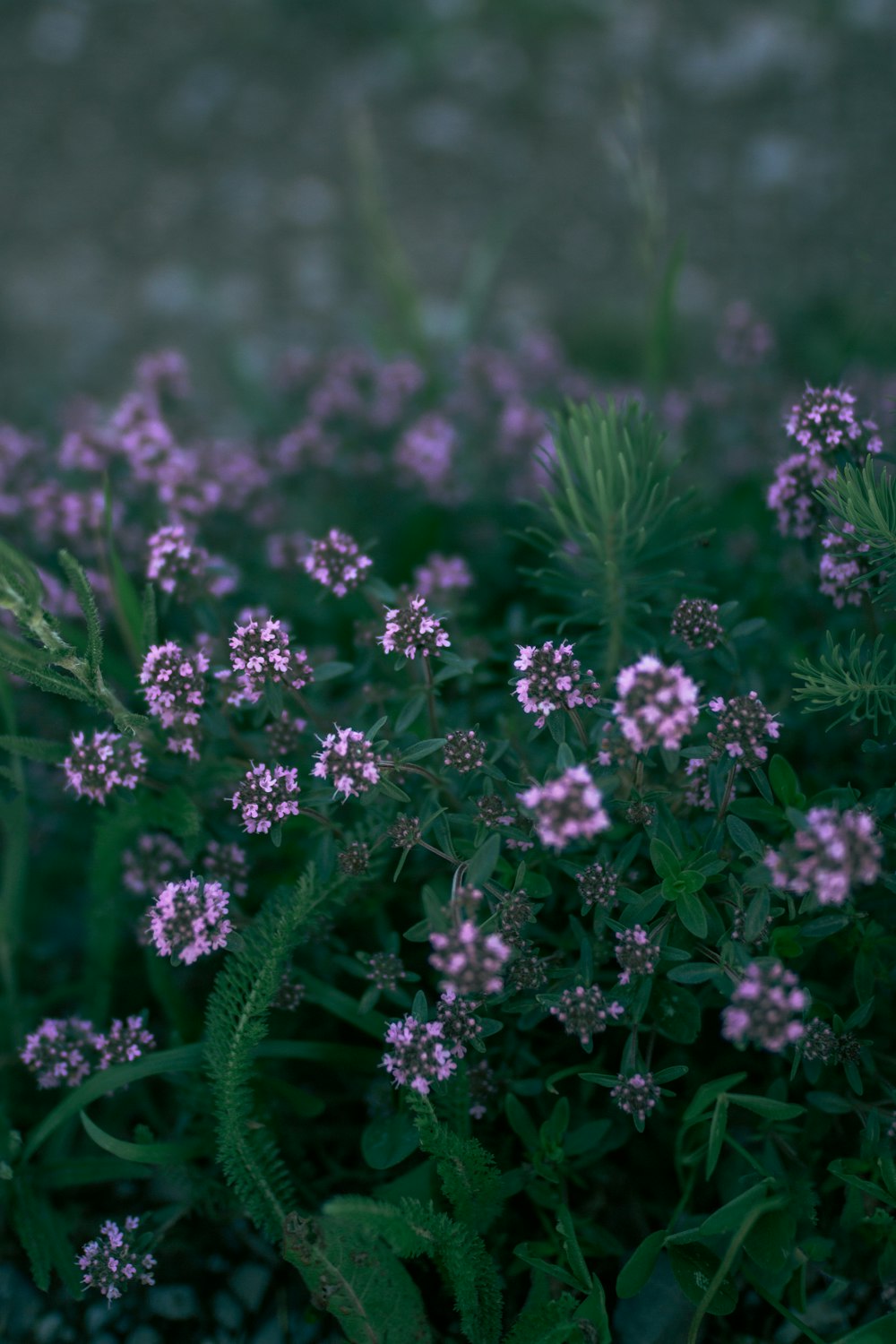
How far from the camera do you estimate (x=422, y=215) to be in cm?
690

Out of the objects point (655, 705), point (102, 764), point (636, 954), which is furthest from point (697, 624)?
point (102, 764)

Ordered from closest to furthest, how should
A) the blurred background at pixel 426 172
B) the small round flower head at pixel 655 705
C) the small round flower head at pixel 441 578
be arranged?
the small round flower head at pixel 655 705
the small round flower head at pixel 441 578
the blurred background at pixel 426 172

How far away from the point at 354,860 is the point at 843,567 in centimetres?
143

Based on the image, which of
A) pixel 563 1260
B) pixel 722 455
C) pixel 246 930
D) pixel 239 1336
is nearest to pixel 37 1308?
pixel 239 1336

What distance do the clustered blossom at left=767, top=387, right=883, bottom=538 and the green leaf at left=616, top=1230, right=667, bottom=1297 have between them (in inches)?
72.2

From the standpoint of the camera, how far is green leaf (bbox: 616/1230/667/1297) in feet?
7.95

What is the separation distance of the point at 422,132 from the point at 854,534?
5949mm

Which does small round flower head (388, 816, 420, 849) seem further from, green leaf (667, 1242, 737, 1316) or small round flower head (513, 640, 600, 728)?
green leaf (667, 1242, 737, 1316)

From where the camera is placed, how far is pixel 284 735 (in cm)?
286

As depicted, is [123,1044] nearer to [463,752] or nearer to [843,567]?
[463,752]

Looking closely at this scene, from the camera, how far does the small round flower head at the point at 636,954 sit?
2.36 metres

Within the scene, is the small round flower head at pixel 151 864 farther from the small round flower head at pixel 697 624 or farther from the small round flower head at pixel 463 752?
the small round flower head at pixel 697 624

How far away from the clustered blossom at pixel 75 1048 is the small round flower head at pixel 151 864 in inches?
14.9

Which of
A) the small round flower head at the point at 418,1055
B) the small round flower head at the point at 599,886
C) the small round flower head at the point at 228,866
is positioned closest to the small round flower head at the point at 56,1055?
the small round flower head at the point at 228,866
